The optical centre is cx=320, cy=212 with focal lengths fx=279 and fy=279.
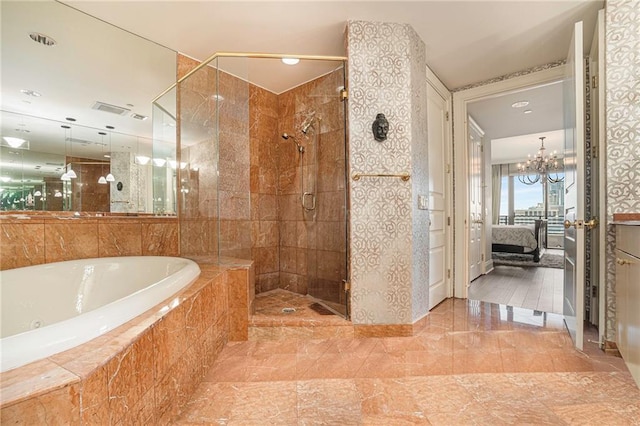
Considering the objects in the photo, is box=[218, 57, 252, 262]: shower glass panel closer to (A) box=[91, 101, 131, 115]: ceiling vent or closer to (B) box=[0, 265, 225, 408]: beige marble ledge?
(A) box=[91, 101, 131, 115]: ceiling vent

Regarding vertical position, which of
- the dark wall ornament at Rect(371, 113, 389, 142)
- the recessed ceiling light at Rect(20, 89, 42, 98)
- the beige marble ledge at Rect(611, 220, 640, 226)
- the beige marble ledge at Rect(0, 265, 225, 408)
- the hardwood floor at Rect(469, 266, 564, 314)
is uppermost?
the recessed ceiling light at Rect(20, 89, 42, 98)

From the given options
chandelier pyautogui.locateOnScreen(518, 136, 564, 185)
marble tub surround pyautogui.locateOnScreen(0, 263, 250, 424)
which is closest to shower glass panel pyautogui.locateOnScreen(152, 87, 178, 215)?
marble tub surround pyautogui.locateOnScreen(0, 263, 250, 424)

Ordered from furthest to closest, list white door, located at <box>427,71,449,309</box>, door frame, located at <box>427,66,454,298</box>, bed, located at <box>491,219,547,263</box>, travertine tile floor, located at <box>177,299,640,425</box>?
bed, located at <box>491,219,547,263</box>, door frame, located at <box>427,66,454,298</box>, white door, located at <box>427,71,449,309</box>, travertine tile floor, located at <box>177,299,640,425</box>

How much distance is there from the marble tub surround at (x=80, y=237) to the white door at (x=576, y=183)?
9.53 feet

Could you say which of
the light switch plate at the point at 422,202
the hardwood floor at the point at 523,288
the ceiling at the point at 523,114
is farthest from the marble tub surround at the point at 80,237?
the ceiling at the point at 523,114

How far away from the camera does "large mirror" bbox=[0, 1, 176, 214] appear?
1.67m

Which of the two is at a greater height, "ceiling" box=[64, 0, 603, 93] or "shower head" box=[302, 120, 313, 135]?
"ceiling" box=[64, 0, 603, 93]

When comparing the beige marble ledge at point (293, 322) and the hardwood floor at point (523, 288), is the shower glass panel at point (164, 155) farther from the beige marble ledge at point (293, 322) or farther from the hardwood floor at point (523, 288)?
the hardwood floor at point (523, 288)

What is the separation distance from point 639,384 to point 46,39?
3.85 meters

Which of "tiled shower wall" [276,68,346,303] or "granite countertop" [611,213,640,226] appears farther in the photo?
"tiled shower wall" [276,68,346,303]

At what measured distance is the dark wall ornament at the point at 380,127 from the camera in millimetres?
2043

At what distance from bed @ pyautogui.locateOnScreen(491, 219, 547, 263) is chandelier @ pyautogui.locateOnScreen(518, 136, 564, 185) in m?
1.75

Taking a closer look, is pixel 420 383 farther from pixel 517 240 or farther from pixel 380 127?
pixel 517 240

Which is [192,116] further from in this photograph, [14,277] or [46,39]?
[14,277]
